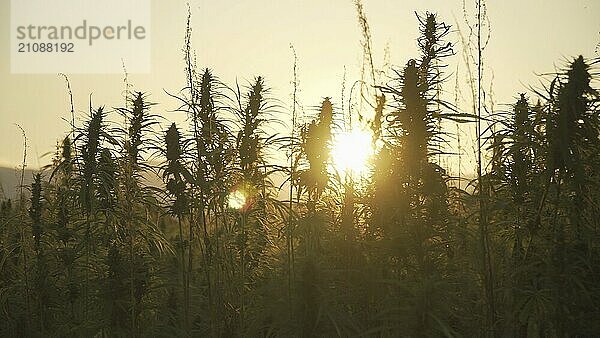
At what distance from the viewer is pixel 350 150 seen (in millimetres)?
7152

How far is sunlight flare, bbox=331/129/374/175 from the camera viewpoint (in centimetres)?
688

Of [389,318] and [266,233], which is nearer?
[389,318]

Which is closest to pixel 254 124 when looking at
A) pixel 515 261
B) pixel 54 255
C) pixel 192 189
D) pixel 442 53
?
pixel 192 189

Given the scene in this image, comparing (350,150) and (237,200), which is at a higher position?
(350,150)

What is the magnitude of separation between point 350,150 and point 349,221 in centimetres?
90

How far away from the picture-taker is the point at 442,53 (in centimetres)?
720

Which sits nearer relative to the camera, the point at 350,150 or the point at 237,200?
the point at 350,150

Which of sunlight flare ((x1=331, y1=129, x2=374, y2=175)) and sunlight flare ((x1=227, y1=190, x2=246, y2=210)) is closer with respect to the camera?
sunlight flare ((x1=331, y1=129, x2=374, y2=175))

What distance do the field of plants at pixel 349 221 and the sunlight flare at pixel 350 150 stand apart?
0.09 feet

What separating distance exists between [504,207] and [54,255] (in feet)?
23.2

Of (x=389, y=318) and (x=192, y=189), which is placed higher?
(x=192, y=189)

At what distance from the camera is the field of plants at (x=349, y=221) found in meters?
5.35

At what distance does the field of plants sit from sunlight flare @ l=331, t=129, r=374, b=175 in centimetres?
3

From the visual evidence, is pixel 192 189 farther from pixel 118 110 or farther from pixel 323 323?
pixel 323 323
